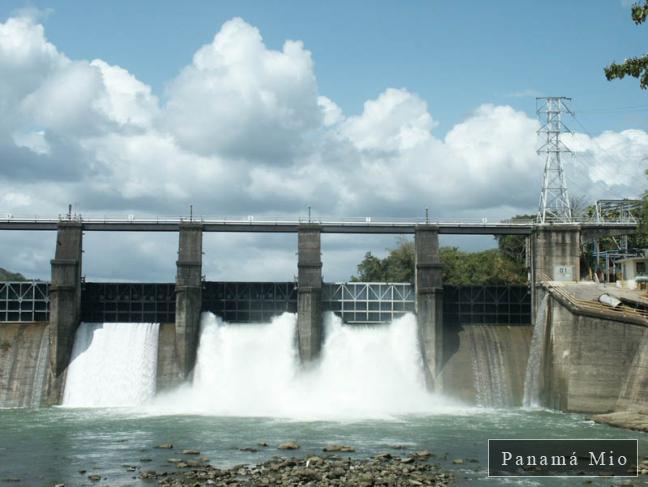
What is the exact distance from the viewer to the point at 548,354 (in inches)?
1912

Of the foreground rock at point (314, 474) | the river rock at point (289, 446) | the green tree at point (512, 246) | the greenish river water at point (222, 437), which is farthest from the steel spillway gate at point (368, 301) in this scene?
the green tree at point (512, 246)

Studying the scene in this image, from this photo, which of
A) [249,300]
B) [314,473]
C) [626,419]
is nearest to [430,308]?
[249,300]

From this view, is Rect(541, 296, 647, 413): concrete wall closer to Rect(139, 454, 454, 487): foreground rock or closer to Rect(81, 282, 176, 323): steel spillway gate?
Rect(139, 454, 454, 487): foreground rock

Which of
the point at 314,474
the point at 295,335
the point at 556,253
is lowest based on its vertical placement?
the point at 314,474

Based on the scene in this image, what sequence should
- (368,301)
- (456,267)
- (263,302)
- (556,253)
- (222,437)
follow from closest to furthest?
(222,437) → (556,253) → (368,301) → (263,302) → (456,267)

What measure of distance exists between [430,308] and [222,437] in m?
18.4

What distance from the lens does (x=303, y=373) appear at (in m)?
51.2

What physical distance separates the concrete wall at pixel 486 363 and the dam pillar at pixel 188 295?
1594cm

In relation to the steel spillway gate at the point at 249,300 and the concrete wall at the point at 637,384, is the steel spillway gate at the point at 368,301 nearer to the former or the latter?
the steel spillway gate at the point at 249,300

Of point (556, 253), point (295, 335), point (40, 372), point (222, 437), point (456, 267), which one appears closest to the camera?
point (222, 437)

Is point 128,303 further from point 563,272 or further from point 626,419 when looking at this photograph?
point 626,419

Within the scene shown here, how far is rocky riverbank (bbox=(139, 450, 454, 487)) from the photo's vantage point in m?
28.2

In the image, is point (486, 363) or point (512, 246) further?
point (512, 246)

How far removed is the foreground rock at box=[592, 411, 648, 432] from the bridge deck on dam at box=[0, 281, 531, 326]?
13.2 m
